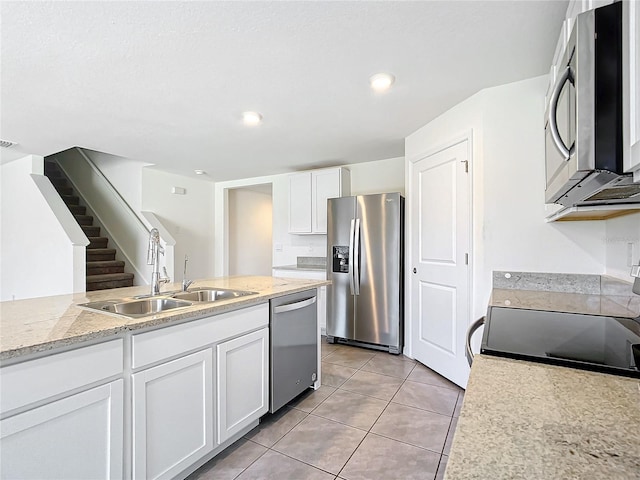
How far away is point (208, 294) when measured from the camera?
2279 millimetres

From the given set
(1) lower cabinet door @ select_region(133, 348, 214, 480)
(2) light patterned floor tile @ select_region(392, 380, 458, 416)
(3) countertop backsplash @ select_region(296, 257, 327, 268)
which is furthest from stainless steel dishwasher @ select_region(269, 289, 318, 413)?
(3) countertop backsplash @ select_region(296, 257, 327, 268)

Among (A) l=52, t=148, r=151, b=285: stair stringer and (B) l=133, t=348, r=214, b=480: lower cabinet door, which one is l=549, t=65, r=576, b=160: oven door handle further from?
(A) l=52, t=148, r=151, b=285: stair stringer

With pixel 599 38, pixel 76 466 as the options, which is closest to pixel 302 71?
pixel 599 38

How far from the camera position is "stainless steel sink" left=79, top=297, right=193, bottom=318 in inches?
66.1

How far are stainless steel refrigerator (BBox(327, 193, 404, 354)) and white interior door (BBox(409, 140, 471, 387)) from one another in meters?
0.22

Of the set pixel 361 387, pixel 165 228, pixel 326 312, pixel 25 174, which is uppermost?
pixel 25 174

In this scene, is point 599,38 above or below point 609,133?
above

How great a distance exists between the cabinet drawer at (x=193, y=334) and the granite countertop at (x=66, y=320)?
46 mm

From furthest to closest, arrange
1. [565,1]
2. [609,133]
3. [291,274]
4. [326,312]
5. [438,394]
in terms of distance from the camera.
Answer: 1. [291,274]
2. [326,312]
3. [438,394]
4. [565,1]
5. [609,133]

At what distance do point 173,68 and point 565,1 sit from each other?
2.08 metres

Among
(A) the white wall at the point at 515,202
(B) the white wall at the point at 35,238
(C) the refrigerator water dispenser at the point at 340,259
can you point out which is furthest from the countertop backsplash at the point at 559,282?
(B) the white wall at the point at 35,238

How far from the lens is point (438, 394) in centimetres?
253

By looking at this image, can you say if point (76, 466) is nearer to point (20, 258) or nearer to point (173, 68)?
point (173, 68)

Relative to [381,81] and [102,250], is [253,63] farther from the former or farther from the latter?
[102,250]
